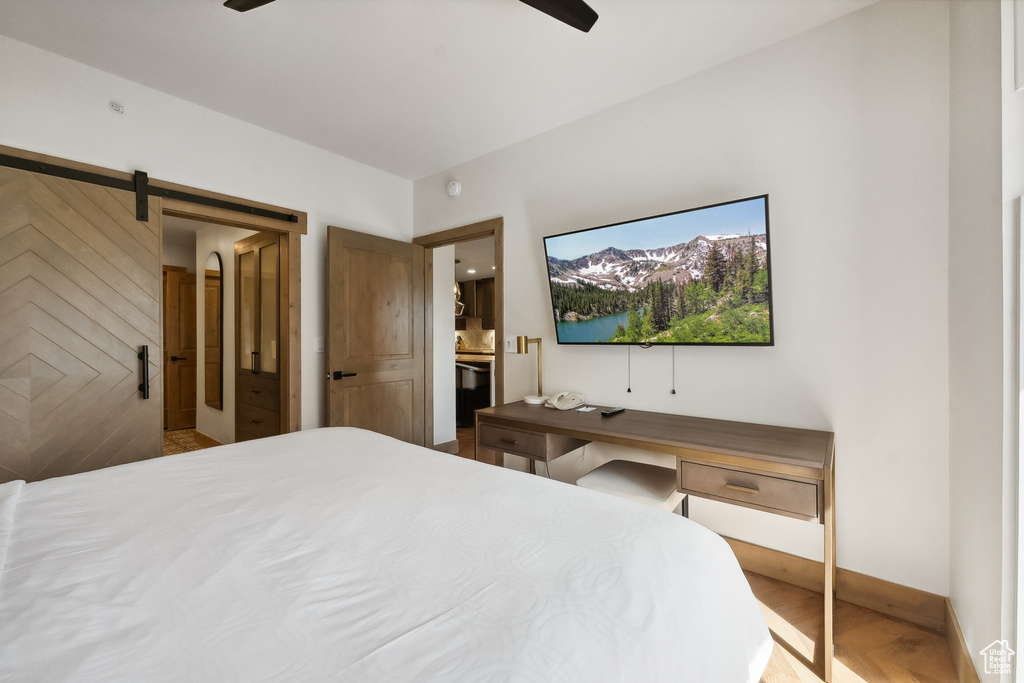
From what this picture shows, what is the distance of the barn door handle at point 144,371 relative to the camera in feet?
8.52

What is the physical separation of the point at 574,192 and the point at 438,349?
2196mm

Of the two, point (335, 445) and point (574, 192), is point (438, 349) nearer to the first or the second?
point (574, 192)

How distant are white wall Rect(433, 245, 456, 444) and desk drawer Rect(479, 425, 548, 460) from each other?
71.5 inches

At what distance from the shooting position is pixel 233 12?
200cm

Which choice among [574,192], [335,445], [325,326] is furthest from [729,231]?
[325,326]

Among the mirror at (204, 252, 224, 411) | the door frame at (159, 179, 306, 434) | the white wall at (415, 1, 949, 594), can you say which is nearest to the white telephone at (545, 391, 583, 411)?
the white wall at (415, 1, 949, 594)

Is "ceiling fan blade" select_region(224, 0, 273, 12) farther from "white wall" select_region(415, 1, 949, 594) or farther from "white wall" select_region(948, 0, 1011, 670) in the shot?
"white wall" select_region(948, 0, 1011, 670)

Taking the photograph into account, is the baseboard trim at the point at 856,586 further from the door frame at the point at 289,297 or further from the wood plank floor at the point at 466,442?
the door frame at the point at 289,297

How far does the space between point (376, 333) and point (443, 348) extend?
948mm

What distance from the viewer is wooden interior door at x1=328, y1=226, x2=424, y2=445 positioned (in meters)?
3.42

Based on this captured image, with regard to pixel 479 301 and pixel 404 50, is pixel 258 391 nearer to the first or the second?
pixel 404 50

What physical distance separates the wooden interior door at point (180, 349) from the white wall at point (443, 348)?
3626 millimetres

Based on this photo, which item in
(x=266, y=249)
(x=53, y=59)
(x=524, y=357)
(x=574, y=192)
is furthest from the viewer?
(x=266, y=249)

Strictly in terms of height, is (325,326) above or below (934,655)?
above
